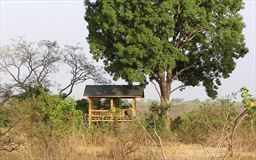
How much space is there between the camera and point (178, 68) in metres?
29.2

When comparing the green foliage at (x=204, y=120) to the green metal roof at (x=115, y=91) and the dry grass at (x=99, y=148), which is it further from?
the green metal roof at (x=115, y=91)

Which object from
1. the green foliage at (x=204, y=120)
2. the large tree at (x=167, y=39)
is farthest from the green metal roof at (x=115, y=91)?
the green foliage at (x=204, y=120)

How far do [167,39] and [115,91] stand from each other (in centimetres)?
525

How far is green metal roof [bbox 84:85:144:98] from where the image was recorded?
28422 mm

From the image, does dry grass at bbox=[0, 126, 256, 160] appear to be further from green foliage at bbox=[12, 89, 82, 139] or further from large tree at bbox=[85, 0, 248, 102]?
large tree at bbox=[85, 0, 248, 102]

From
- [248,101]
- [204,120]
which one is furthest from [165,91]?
[248,101]

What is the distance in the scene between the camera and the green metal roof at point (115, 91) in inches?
1119

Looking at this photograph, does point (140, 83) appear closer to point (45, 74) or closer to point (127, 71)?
point (127, 71)

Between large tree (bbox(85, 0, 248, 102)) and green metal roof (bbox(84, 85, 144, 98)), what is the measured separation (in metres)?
0.97

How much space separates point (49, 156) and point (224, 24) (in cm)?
2165

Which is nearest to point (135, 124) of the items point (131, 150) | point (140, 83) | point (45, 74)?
point (131, 150)

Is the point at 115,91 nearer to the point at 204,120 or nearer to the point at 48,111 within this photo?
the point at 48,111

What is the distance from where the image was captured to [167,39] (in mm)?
26359

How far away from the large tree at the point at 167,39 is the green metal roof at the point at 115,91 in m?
0.97
